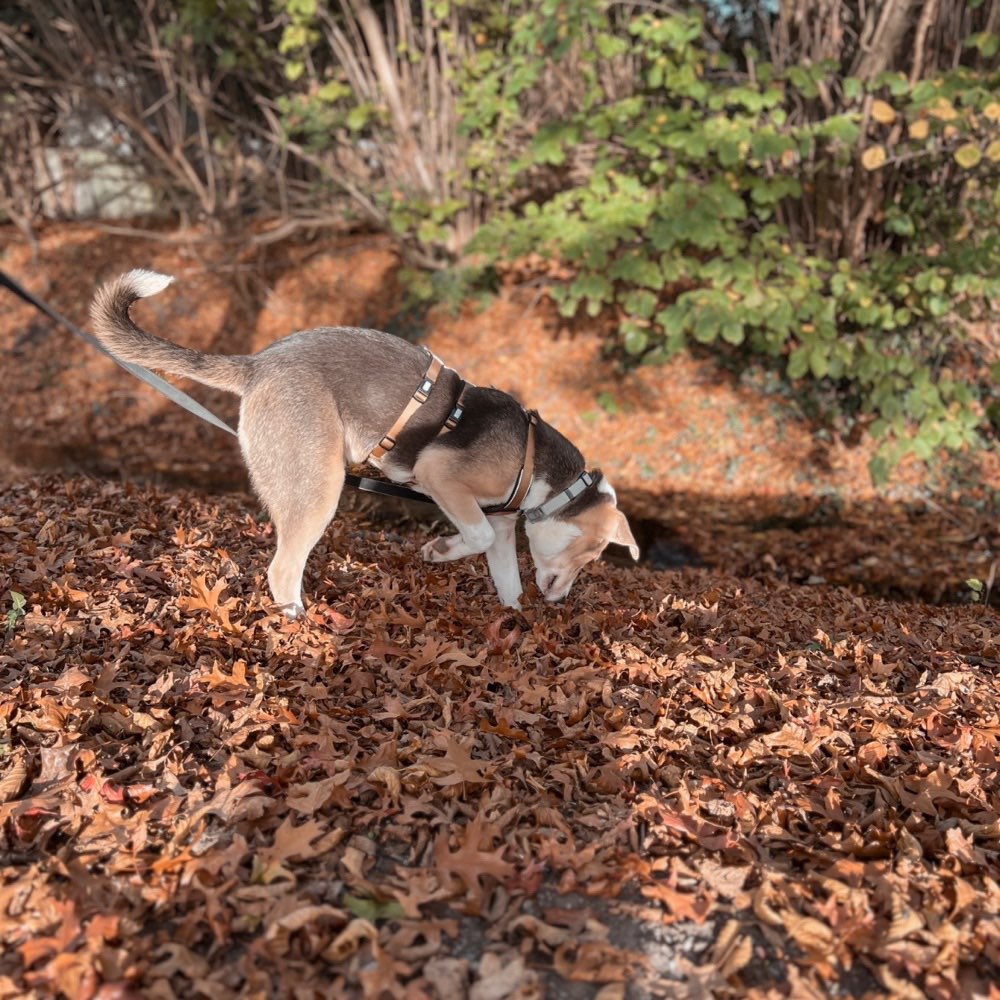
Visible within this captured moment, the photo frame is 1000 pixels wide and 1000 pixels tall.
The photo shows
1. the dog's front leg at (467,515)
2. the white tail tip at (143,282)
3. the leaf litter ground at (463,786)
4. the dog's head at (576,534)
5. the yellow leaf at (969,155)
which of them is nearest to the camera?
the leaf litter ground at (463,786)

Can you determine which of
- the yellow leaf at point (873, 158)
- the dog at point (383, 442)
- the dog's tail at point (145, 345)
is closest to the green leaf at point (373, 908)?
the dog at point (383, 442)

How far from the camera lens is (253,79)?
14523 mm

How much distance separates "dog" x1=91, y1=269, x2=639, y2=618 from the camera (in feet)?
15.3

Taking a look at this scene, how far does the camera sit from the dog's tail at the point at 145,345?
464 cm

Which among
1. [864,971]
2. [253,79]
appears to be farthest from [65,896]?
[253,79]

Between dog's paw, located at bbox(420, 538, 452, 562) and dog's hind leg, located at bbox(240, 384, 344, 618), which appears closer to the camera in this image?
dog's hind leg, located at bbox(240, 384, 344, 618)

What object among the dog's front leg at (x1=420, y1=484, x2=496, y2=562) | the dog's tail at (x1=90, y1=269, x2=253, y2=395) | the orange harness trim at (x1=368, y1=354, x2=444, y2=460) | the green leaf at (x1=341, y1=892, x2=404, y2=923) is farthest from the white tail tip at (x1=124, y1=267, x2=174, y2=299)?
the green leaf at (x1=341, y1=892, x2=404, y2=923)

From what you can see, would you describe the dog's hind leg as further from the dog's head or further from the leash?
the dog's head

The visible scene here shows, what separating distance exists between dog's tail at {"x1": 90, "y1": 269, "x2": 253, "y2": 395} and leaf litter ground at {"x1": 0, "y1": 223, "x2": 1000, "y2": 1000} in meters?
1.18

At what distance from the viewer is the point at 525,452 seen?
5113 mm

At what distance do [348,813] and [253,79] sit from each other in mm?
14722

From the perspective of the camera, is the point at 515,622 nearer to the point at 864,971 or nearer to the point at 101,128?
the point at 864,971

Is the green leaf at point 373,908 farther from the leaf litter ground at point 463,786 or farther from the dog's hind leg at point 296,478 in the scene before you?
the dog's hind leg at point 296,478

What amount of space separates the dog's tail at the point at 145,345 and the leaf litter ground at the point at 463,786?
1175mm
